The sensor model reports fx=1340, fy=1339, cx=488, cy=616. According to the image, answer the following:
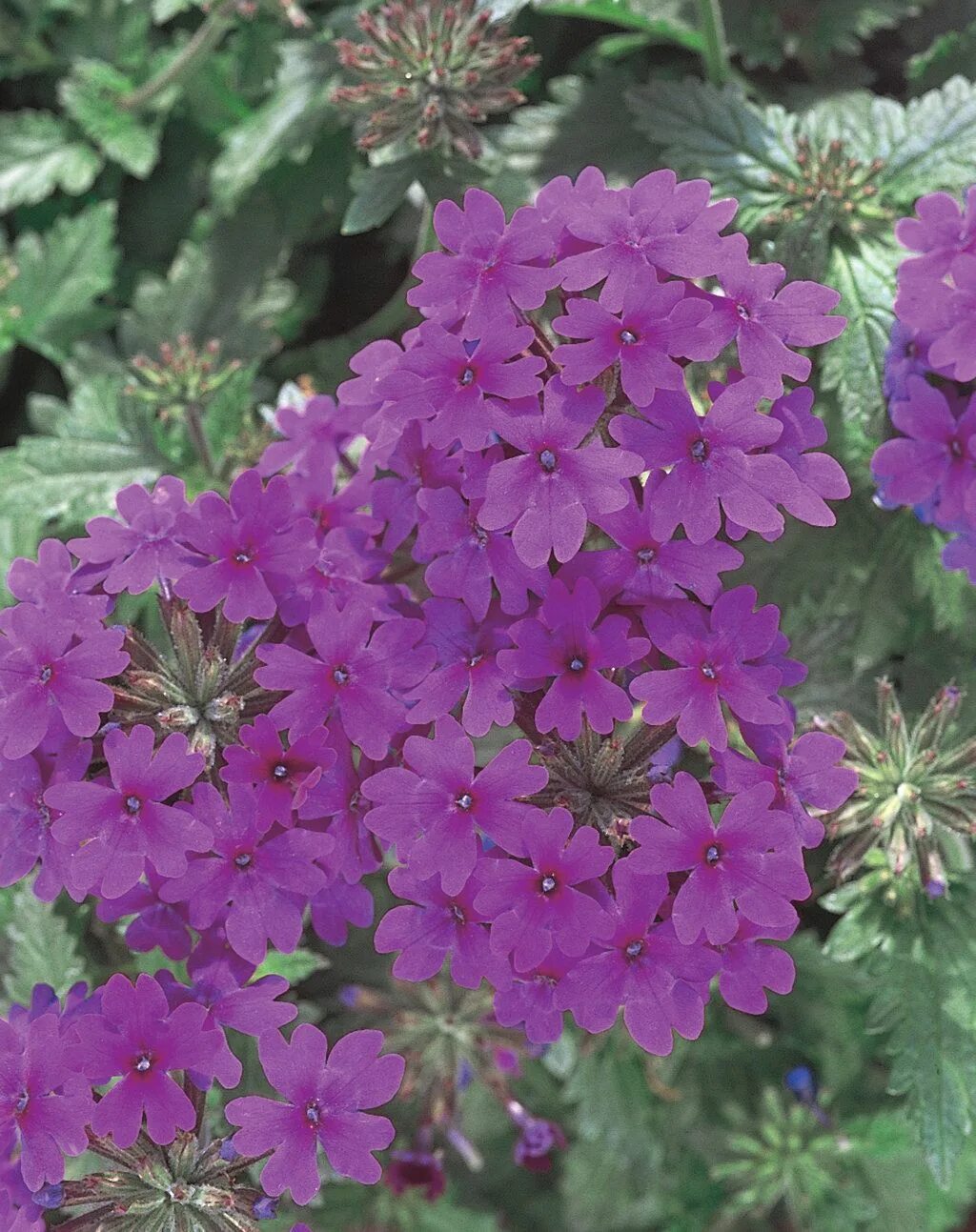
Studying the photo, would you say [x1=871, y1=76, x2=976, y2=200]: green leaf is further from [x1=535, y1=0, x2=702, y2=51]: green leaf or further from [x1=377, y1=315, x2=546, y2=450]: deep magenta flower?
[x1=377, y1=315, x2=546, y2=450]: deep magenta flower

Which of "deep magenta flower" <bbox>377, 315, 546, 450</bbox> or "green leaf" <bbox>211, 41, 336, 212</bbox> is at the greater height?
"deep magenta flower" <bbox>377, 315, 546, 450</bbox>

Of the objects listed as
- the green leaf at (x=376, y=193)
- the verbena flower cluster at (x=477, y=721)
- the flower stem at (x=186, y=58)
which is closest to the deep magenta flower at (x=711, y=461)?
the verbena flower cluster at (x=477, y=721)

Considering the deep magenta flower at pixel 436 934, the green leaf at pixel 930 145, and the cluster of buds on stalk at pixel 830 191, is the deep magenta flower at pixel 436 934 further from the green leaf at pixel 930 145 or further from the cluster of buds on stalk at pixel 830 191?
the green leaf at pixel 930 145

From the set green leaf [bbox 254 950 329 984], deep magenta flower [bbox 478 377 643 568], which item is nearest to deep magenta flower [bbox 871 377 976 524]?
deep magenta flower [bbox 478 377 643 568]

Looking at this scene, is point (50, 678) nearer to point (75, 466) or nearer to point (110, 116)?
point (75, 466)

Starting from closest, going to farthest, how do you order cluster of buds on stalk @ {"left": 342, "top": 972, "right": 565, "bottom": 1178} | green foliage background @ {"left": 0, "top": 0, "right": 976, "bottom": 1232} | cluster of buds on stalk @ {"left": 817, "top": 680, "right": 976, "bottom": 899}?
1. cluster of buds on stalk @ {"left": 817, "top": 680, "right": 976, "bottom": 899}
2. green foliage background @ {"left": 0, "top": 0, "right": 976, "bottom": 1232}
3. cluster of buds on stalk @ {"left": 342, "top": 972, "right": 565, "bottom": 1178}
